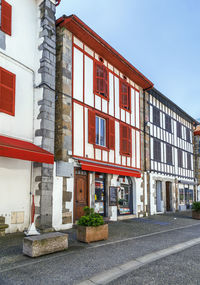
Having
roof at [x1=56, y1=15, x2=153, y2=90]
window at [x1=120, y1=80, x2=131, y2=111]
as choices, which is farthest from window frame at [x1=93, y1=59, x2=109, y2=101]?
window at [x1=120, y1=80, x2=131, y2=111]

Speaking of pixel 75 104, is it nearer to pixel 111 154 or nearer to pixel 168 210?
pixel 111 154

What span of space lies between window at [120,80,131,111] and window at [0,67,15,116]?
6.01 m

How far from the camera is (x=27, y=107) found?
846cm

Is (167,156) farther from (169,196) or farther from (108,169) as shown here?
(108,169)

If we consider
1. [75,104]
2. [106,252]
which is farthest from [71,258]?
[75,104]

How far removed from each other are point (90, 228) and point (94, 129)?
4950 mm

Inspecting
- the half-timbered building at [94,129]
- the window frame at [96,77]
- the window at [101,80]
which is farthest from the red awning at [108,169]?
the window at [101,80]

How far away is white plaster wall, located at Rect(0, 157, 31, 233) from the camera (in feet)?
24.0

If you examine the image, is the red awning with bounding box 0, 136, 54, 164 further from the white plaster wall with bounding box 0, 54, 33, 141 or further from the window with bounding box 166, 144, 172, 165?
the window with bounding box 166, 144, 172, 165

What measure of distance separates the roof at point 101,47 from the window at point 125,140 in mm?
2857

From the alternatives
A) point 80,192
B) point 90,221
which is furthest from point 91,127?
point 90,221

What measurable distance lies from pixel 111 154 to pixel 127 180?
6.70 ft

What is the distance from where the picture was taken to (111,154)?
37.9 ft

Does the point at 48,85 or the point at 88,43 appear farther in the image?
the point at 88,43
